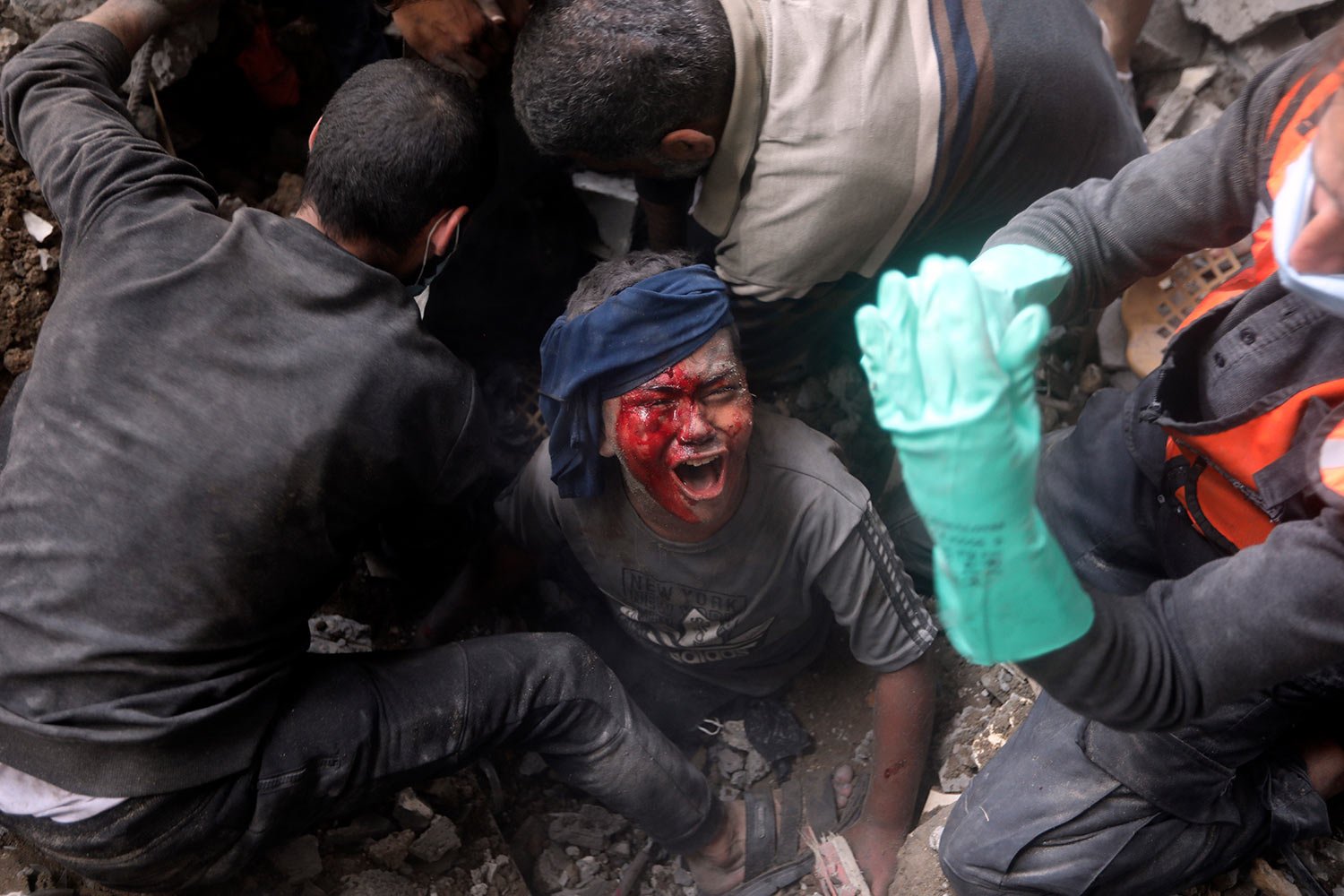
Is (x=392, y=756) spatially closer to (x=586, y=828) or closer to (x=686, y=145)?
(x=586, y=828)

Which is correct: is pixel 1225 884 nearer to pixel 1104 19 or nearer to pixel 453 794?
pixel 453 794

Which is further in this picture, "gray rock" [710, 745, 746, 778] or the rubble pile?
the rubble pile

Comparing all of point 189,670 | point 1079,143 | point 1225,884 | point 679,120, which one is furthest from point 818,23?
point 1225,884

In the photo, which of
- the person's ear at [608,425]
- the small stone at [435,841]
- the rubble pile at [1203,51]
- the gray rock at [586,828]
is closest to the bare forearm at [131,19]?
the person's ear at [608,425]

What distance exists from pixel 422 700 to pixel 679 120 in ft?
5.64

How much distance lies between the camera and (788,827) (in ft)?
9.91

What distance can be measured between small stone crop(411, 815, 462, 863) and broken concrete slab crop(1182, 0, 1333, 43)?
4038 millimetres

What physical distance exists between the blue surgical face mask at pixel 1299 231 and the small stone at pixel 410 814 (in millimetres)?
2502

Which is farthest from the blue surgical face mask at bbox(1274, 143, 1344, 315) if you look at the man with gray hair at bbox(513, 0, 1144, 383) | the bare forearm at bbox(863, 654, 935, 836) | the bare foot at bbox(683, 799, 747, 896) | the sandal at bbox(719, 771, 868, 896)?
the bare foot at bbox(683, 799, 747, 896)

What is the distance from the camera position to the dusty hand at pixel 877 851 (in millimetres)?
2705

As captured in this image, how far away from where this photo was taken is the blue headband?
2215mm

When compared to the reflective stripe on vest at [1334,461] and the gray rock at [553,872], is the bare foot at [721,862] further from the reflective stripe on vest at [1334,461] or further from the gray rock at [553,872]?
the reflective stripe on vest at [1334,461]

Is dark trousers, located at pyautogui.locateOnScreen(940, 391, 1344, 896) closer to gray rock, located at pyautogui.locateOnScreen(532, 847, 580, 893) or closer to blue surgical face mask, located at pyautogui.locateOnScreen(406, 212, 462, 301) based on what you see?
gray rock, located at pyautogui.locateOnScreen(532, 847, 580, 893)

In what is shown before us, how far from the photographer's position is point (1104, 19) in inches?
144
